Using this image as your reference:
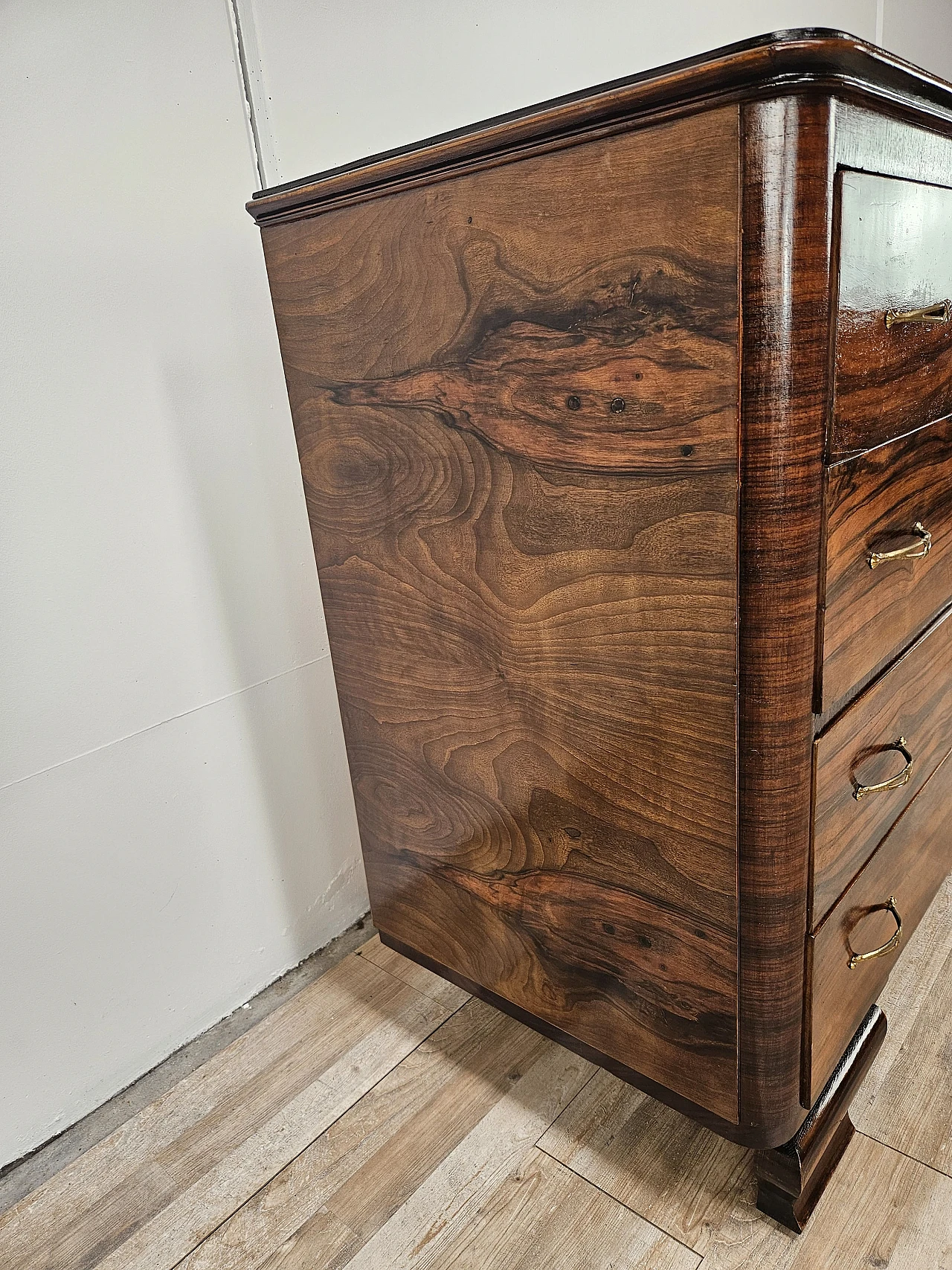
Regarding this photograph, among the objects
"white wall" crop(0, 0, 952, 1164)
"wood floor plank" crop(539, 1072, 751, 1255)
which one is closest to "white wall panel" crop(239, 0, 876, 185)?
"white wall" crop(0, 0, 952, 1164)

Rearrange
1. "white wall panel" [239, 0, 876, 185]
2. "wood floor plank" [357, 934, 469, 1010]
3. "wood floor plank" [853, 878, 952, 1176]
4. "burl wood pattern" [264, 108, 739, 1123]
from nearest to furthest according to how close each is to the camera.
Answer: "burl wood pattern" [264, 108, 739, 1123], "wood floor plank" [853, 878, 952, 1176], "white wall panel" [239, 0, 876, 185], "wood floor plank" [357, 934, 469, 1010]

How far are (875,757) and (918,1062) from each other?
453mm

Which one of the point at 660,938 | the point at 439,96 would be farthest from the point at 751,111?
the point at 439,96

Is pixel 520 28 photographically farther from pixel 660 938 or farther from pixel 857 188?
pixel 660 938

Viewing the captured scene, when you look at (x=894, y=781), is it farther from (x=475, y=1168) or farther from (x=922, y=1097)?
(x=475, y=1168)

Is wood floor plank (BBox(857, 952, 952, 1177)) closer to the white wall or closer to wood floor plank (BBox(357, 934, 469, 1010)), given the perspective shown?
wood floor plank (BBox(357, 934, 469, 1010))

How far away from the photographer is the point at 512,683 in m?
0.83

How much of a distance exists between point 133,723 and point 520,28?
113cm

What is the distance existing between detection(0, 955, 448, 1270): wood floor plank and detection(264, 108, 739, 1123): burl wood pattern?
0.79ft

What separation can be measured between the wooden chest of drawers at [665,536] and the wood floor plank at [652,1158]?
0.26 feet

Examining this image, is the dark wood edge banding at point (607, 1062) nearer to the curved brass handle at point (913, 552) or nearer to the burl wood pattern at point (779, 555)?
the burl wood pattern at point (779, 555)

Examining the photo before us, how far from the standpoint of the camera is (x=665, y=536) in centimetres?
66

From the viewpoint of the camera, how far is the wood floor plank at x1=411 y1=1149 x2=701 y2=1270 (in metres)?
0.84

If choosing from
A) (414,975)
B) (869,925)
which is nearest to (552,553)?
(869,925)
